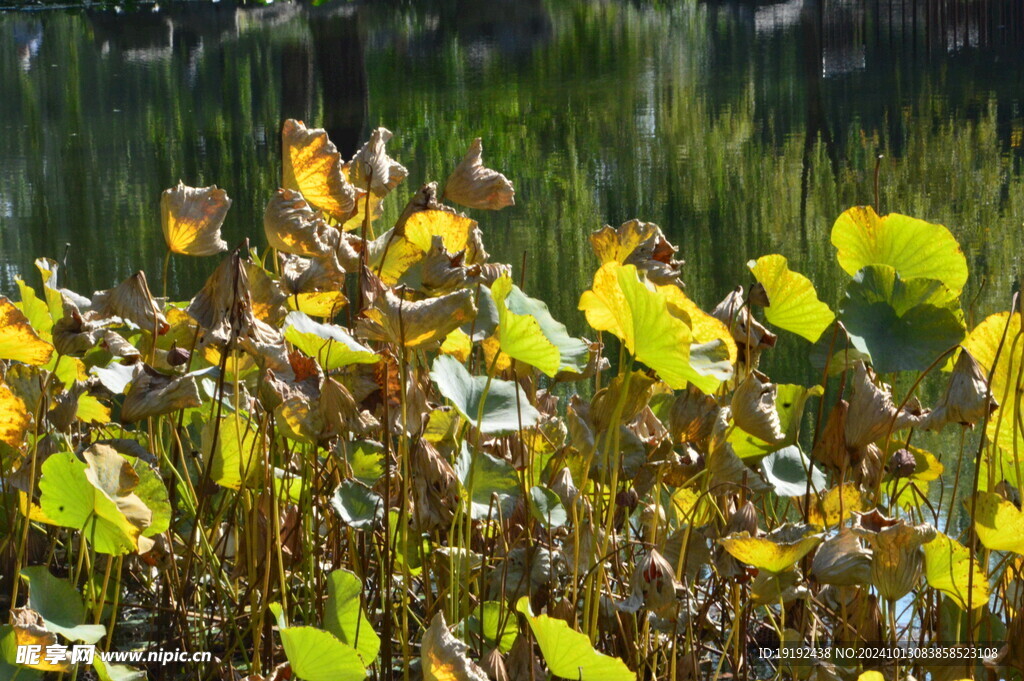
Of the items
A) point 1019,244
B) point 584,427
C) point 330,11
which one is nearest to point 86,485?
point 584,427

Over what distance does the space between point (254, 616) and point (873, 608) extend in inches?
24.5

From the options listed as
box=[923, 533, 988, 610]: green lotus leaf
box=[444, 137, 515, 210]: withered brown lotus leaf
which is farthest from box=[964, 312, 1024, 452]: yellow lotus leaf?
box=[444, 137, 515, 210]: withered brown lotus leaf

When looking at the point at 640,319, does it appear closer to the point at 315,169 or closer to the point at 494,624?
the point at 494,624

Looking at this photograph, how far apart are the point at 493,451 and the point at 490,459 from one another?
0.22 m

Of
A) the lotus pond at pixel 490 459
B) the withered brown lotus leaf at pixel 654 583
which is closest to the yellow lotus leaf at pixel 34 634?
the lotus pond at pixel 490 459

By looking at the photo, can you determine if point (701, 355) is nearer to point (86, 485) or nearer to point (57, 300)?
point (86, 485)

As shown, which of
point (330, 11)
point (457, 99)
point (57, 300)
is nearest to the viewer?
point (57, 300)

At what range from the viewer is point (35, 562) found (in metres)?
1.44

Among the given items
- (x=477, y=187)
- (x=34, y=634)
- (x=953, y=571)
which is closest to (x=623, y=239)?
(x=477, y=187)

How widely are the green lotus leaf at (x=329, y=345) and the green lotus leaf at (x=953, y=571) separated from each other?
0.53 m

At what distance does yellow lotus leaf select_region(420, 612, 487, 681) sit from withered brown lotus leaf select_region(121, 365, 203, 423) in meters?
0.34

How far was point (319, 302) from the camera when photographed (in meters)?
1.25

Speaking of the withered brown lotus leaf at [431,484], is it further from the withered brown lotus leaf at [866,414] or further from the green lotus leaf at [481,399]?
the withered brown lotus leaf at [866,414]

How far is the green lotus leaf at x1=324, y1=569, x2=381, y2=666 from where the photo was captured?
1.02 metres
